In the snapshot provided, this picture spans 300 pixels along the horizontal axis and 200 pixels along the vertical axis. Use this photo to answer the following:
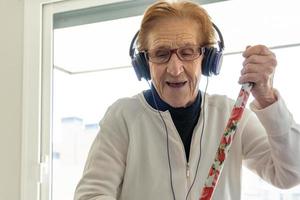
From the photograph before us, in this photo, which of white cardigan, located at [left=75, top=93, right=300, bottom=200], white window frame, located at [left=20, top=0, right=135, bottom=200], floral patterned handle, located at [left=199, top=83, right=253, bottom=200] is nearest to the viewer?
floral patterned handle, located at [left=199, top=83, right=253, bottom=200]

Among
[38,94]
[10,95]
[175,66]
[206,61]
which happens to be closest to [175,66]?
[175,66]

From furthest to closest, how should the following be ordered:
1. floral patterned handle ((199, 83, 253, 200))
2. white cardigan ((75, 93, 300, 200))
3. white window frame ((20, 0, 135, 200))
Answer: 1. white window frame ((20, 0, 135, 200))
2. white cardigan ((75, 93, 300, 200))
3. floral patterned handle ((199, 83, 253, 200))

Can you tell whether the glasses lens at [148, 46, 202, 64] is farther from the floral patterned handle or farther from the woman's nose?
the floral patterned handle

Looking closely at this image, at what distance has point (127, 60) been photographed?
6.23ft

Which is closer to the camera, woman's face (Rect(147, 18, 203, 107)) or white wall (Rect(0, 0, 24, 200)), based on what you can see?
woman's face (Rect(147, 18, 203, 107))

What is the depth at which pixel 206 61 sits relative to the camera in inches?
43.1

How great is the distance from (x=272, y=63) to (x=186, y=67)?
0.22 metres

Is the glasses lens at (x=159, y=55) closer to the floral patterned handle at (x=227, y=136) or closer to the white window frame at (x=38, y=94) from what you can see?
the floral patterned handle at (x=227, y=136)

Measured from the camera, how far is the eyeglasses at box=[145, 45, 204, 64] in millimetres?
1062

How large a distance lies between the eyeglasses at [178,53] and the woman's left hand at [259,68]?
19 centimetres

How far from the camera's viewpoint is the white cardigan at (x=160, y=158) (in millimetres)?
1037

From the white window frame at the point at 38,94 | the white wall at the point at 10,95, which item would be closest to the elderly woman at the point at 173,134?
the white window frame at the point at 38,94

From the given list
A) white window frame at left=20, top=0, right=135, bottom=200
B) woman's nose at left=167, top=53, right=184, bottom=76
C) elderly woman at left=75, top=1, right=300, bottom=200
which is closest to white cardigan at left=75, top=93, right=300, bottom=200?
elderly woman at left=75, top=1, right=300, bottom=200

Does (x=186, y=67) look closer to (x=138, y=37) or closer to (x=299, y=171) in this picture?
(x=138, y=37)
